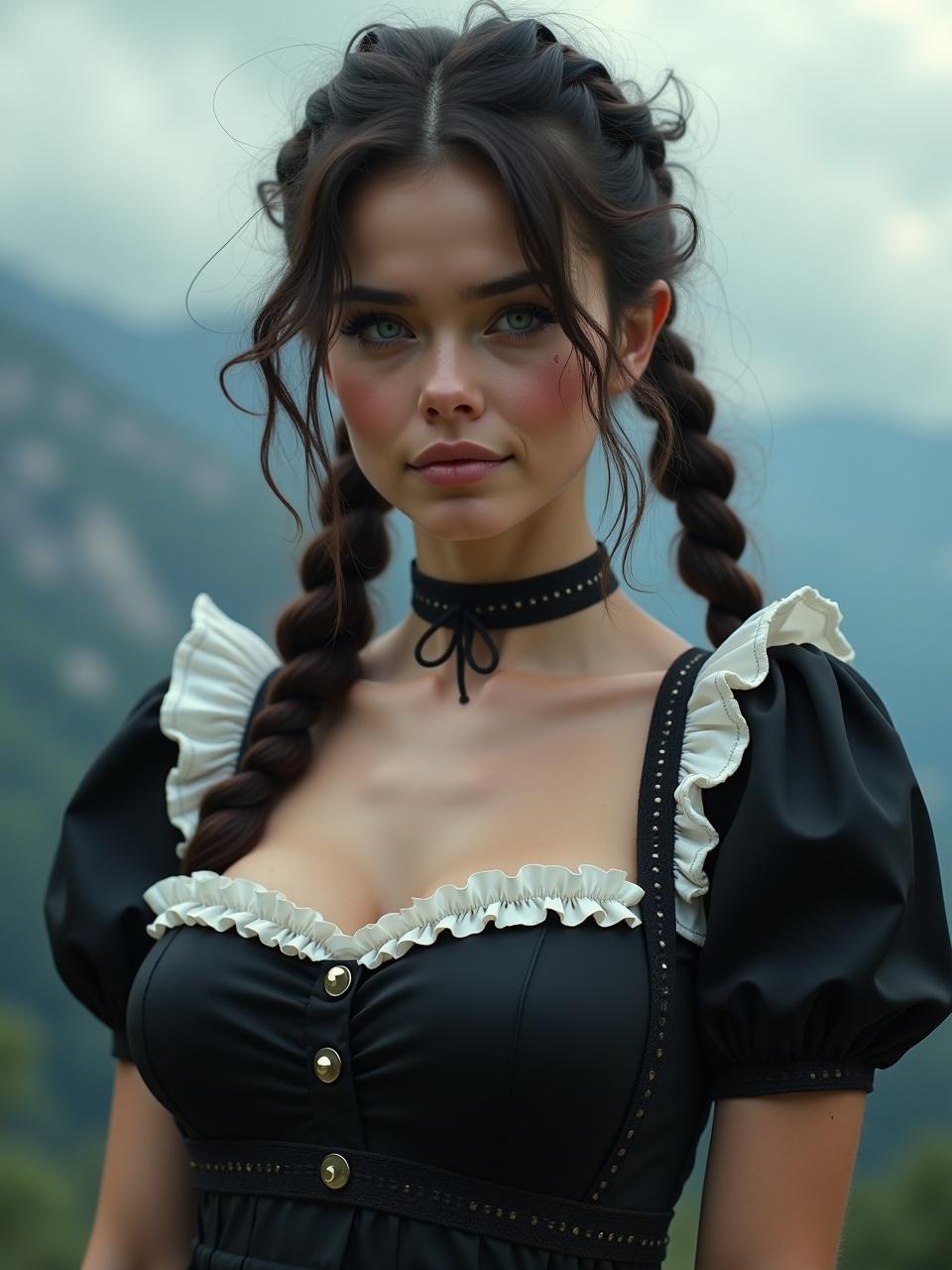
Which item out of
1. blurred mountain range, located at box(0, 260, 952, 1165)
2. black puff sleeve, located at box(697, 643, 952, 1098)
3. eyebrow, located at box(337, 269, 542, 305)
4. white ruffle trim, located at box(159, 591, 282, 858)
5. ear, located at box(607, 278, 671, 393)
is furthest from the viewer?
blurred mountain range, located at box(0, 260, 952, 1165)

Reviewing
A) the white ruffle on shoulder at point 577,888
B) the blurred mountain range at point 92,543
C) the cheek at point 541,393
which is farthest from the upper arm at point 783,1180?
the blurred mountain range at point 92,543

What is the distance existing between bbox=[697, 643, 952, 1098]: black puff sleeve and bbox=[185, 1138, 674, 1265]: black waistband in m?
0.15

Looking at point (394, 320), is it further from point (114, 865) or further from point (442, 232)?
point (114, 865)

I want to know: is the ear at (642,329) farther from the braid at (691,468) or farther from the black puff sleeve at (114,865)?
the black puff sleeve at (114,865)

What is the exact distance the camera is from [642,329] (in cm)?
158

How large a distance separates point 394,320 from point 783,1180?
33.6 inches

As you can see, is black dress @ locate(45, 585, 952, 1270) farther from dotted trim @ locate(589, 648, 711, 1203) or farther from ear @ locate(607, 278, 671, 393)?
ear @ locate(607, 278, 671, 393)

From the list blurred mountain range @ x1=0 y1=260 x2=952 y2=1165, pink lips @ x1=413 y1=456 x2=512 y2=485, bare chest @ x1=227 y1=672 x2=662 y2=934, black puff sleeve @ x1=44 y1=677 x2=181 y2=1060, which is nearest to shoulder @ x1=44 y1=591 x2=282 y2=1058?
black puff sleeve @ x1=44 y1=677 x2=181 y2=1060

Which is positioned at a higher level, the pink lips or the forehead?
the forehead

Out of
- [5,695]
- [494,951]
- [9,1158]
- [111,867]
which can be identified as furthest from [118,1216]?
[5,695]

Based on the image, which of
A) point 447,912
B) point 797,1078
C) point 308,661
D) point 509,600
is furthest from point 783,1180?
point 308,661

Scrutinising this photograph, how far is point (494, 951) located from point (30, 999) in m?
2.35

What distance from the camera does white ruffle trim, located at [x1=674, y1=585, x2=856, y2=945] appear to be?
4.49 ft

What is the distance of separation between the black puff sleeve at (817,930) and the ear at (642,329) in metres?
0.42
